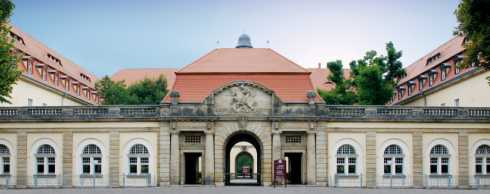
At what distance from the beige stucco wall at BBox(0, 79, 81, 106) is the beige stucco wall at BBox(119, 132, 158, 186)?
36.0 ft

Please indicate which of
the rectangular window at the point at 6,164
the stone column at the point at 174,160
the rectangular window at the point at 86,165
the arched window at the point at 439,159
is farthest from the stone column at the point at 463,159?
the rectangular window at the point at 6,164

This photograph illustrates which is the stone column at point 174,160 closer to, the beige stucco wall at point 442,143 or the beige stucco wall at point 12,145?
the beige stucco wall at point 12,145

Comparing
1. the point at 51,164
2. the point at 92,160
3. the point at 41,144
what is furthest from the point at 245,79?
the point at 41,144

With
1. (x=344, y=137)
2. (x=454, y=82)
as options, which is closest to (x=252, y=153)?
(x=454, y=82)

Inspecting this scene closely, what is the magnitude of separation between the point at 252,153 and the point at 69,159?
40.6 m

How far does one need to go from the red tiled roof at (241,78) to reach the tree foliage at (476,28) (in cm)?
1193

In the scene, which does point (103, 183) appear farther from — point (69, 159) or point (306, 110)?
point (306, 110)

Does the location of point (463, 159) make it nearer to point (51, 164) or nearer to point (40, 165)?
point (51, 164)

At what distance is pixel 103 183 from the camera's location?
49344mm

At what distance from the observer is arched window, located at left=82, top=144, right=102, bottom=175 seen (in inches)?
1957

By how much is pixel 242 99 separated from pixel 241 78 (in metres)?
2.45

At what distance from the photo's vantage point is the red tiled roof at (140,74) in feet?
311

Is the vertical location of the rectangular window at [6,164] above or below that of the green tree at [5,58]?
below

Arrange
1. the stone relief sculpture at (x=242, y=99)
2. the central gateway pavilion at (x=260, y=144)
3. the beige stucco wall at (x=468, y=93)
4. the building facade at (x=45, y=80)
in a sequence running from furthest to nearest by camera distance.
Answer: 1. the building facade at (x=45, y=80)
2. the beige stucco wall at (x=468, y=93)
3. the central gateway pavilion at (x=260, y=144)
4. the stone relief sculpture at (x=242, y=99)
